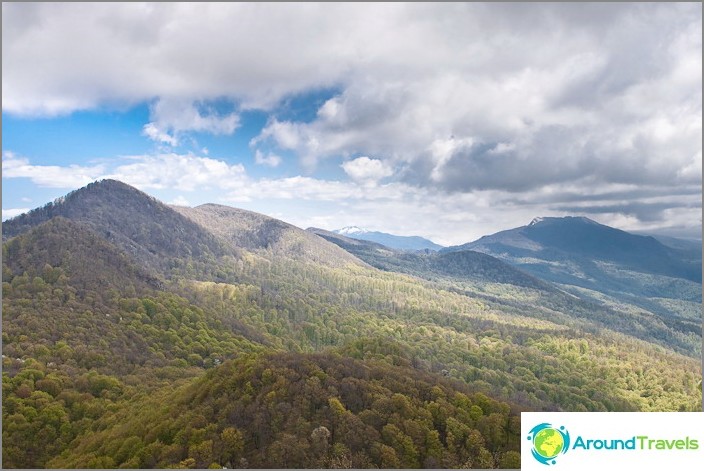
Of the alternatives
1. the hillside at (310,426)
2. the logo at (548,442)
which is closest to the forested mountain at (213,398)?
the hillside at (310,426)

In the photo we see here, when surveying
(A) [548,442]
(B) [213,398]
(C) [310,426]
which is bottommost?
(C) [310,426]

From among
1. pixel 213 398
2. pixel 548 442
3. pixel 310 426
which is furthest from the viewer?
pixel 213 398

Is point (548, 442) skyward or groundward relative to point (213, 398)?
skyward

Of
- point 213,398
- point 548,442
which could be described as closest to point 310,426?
point 213,398

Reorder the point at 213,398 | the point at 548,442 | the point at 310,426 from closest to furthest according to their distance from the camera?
1. the point at 548,442
2. the point at 310,426
3. the point at 213,398

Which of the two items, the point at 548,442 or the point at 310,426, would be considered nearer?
the point at 548,442

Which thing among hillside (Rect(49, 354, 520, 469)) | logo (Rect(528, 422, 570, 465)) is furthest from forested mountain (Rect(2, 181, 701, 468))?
logo (Rect(528, 422, 570, 465))

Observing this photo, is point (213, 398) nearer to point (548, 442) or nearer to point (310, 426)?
point (310, 426)

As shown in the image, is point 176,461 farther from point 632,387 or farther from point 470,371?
point 632,387

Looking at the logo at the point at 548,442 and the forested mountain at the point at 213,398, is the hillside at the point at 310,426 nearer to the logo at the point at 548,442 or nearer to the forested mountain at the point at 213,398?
the forested mountain at the point at 213,398
